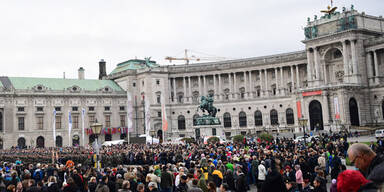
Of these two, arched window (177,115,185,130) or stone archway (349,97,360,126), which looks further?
arched window (177,115,185,130)

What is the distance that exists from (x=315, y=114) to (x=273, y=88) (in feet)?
53.7

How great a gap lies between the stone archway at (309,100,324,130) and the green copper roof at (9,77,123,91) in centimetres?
4259

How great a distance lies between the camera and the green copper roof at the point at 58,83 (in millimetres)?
77562

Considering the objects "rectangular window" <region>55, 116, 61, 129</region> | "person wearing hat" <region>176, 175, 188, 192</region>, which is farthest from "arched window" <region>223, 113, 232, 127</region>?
"person wearing hat" <region>176, 175, 188, 192</region>

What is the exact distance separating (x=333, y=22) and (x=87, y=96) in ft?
164

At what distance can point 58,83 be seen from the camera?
81.8 meters

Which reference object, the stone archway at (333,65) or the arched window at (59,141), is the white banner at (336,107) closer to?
the stone archway at (333,65)

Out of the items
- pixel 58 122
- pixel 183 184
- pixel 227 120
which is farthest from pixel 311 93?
pixel 183 184

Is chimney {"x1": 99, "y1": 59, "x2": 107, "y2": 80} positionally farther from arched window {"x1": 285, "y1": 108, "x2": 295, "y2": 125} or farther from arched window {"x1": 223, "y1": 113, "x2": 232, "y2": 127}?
arched window {"x1": 285, "y1": 108, "x2": 295, "y2": 125}

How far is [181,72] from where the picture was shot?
8912 centimetres

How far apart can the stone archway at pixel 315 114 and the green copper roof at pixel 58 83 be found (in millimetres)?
42590

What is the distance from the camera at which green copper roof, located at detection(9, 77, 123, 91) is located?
7756 cm

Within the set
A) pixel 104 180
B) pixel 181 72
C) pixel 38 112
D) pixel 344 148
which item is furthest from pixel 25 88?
pixel 104 180

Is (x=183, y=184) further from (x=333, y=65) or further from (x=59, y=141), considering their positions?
(x=59, y=141)
